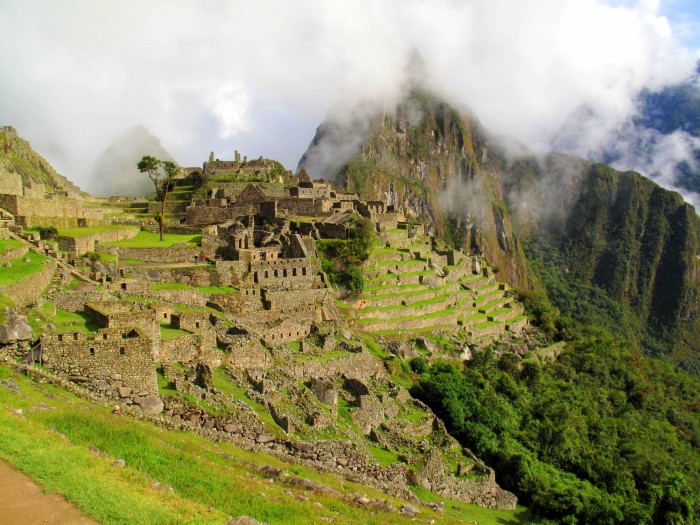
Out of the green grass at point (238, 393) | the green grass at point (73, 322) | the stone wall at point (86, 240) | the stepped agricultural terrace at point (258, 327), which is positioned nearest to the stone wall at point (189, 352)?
the stepped agricultural terrace at point (258, 327)

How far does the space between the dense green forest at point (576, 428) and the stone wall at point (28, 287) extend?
18495 mm

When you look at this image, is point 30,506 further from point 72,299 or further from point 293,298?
point 293,298

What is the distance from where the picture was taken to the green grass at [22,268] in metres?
17.4

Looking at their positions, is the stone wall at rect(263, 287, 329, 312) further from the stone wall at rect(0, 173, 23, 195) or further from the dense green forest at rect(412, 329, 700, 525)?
the stone wall at rect(0, 173, 23, 195)

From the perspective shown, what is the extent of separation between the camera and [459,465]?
77.8ft

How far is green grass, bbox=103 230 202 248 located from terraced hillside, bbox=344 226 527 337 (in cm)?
1073

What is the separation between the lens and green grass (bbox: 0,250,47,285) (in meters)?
17.4

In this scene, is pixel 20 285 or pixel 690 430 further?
pixel 690 430

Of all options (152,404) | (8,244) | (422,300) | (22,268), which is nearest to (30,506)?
(152,404)

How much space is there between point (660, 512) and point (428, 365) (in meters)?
14.1

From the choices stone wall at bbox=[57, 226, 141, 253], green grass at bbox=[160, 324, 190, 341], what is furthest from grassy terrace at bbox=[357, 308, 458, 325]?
green grass at bbox=[160, 324, 190, 341]

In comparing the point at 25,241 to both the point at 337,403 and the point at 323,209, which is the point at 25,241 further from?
the point at 323,209

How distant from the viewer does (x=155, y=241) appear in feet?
106

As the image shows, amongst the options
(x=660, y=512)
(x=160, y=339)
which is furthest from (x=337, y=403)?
(x=660, y=512)
